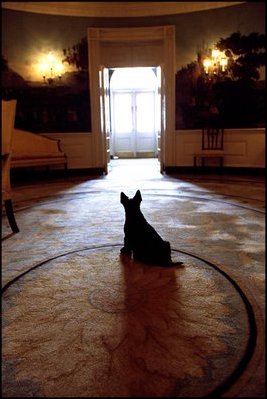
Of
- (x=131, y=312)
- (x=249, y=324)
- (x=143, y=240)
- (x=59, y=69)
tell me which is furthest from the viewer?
(x=59, y=69)

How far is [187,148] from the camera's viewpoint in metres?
8.63

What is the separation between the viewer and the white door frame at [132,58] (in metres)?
8.12

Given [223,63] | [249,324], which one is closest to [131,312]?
[249,324]

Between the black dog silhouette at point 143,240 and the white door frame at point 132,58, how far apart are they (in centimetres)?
610

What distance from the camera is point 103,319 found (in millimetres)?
1881

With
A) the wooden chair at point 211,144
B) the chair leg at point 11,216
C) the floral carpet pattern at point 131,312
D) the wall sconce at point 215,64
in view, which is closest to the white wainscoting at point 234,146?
the wooden chair at point 211,144

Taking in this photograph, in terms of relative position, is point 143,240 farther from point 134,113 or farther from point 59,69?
point 134,113

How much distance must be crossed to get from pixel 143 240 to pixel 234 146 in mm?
6216

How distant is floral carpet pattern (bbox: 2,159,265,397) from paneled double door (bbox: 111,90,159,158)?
1085 centimetres

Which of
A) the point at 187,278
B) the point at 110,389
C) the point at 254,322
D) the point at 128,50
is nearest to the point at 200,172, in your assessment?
the point at 128,50

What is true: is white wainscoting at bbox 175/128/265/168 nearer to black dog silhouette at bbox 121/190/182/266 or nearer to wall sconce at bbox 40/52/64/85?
wall sconce at bbox 40/52/64/85

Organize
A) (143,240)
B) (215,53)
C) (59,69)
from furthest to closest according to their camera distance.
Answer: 1. (59,69)
2. (215,53)
3. (143,240)

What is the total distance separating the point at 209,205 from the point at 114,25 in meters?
5.49

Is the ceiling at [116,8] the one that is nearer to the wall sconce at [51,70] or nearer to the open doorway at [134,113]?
the wall sconce at [51,70]
